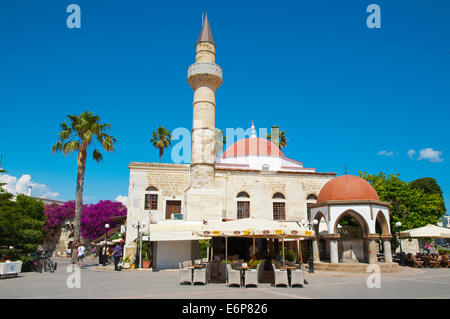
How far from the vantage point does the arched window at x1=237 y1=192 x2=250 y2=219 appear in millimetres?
→ 23188

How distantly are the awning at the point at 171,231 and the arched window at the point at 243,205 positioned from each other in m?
5.62

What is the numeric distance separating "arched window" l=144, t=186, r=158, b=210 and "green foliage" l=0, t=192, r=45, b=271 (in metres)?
7.23

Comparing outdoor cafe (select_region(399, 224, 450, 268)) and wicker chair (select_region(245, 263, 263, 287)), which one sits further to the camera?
outdoor cafe (select_region(399, 224, 450, 268))

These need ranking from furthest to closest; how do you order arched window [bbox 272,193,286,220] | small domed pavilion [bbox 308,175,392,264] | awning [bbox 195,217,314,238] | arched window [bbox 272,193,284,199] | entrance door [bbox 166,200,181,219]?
1. arched window [bbox 272,193,284,199]
2. arched window [bbox 272,193,286,220]
3. entrance door [bbox 166,200,181,219]
4. small domed pavilion [bbox 308,175,392,264]
5. awning [bbox 195,217,314,238]

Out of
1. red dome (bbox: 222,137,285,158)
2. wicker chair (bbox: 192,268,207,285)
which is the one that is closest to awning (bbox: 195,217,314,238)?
wicker chair (bbox: 192,268,207,285)

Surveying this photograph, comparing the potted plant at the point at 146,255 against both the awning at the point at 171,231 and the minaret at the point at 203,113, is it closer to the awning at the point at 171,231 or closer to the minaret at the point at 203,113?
the awning at the point at 171,231

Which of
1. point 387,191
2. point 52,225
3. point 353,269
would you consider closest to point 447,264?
point 387,191

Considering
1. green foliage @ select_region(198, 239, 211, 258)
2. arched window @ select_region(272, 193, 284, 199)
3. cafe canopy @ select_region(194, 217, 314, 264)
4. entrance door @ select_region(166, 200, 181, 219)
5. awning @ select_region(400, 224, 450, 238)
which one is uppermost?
arched window @ select_region(272, 193, 284, 199)

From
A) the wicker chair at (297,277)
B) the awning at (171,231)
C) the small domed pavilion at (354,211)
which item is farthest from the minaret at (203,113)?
the wicker chair at (297,277)

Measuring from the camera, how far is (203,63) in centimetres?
2102

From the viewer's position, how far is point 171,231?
17594 mm

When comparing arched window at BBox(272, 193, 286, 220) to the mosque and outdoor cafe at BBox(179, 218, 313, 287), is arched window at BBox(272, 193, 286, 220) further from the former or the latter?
outdoor cafe at BBox(179, 218, 313, 287)

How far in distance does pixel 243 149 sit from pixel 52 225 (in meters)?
25.0
